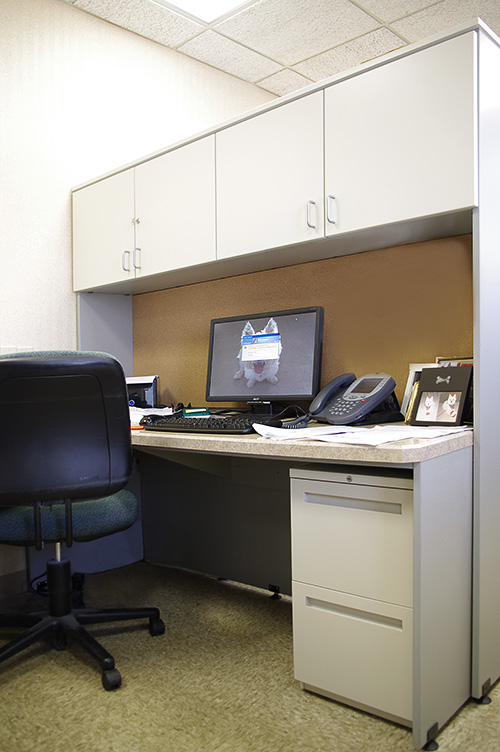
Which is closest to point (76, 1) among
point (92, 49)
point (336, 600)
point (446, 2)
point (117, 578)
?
point (92, 49)

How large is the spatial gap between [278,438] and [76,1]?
228 cm

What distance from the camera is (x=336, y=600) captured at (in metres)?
1.48

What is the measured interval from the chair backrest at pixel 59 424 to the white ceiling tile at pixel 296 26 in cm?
206

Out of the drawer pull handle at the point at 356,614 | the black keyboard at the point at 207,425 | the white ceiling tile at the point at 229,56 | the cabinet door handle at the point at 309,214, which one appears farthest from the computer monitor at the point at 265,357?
the white ceiling tile at the point at 229,56

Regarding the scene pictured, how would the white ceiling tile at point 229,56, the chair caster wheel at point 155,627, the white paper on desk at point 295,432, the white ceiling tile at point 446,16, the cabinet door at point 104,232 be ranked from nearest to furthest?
1. the white paper on desk at point 295,432
2. the chair caster wheel at point 155,627
3. the cabinet door at point 104,232
4. the white ceiling tile at point 446,16
5. the white ceiling tile at point 229,56

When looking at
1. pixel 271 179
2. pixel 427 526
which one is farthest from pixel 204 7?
pixel 427 526

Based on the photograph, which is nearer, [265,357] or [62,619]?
[62,619]

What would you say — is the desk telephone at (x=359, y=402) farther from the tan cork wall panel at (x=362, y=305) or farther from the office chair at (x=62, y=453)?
the office chair at (x=62, y=453)

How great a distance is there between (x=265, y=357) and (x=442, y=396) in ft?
2.36

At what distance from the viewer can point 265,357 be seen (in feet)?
7.23

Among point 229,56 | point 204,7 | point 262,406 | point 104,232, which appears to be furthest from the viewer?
point 229,56

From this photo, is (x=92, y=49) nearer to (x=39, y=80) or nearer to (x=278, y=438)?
(x=39, y=80)

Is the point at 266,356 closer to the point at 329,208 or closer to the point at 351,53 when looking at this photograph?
the point at 329,208

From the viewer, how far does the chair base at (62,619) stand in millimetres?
1733
